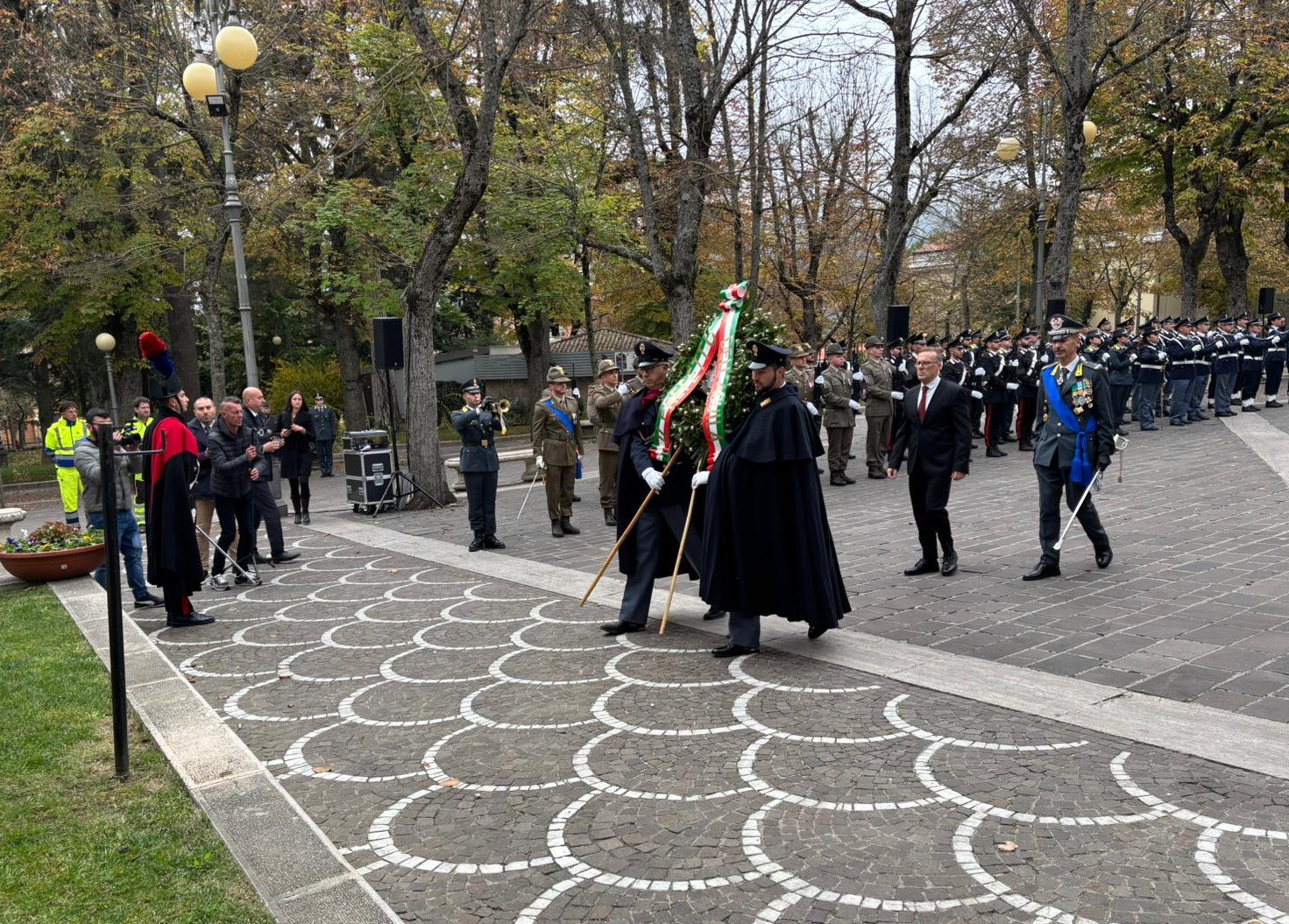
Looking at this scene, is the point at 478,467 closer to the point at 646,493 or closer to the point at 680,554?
the point at 646,493

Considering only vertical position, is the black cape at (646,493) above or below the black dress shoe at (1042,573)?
above

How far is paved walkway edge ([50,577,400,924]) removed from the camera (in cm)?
363

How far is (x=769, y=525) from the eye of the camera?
21.6ft

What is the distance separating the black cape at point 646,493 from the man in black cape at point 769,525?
2.76 ft

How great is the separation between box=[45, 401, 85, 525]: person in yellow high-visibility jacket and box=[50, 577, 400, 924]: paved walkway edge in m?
10.6

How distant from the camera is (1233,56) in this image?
27.8 meters

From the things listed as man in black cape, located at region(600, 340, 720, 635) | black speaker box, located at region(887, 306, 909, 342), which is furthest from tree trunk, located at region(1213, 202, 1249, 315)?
man in black cape, located at region(600, 340, 720, 635)

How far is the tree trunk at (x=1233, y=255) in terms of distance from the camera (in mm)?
30039

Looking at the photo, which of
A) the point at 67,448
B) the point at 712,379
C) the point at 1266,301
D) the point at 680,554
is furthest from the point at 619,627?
the point at 1266,301

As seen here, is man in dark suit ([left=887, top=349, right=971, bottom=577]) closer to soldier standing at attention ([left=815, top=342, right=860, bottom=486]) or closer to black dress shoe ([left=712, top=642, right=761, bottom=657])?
black dress shoe ([left=712, top=642, right=761, bottom=657])

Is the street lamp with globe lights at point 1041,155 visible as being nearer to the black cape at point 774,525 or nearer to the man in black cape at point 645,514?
the man in black cape at point 645,514

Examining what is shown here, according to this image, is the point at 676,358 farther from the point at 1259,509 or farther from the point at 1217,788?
the point at 1259,509

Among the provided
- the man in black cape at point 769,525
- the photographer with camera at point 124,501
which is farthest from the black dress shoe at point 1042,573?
the photographer with camera at point 124,501

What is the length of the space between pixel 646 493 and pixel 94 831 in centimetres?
449
